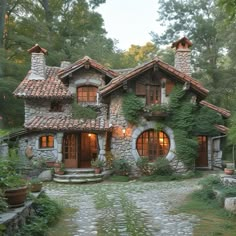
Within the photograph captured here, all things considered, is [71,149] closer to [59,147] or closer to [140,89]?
[59,147]

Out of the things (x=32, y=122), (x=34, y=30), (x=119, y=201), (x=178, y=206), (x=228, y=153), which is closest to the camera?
(x=178, y=206)

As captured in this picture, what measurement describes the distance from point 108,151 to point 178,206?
7766 mm

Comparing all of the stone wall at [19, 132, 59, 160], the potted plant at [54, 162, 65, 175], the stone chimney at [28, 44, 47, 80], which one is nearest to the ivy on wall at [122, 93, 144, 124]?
the stone wall at [19, 132, 59, 160]

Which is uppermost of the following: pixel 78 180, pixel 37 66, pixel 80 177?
pixel 37 66

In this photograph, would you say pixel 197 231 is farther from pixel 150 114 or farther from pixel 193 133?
pixel 193 133

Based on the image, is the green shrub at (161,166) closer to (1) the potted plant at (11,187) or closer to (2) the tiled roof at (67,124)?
(2) the tiled roof at (67,124)

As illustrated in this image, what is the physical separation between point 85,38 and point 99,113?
11.6m

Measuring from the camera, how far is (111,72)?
17.8 metres

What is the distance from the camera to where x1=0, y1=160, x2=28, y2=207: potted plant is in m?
5.99

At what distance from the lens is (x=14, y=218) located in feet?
17.8

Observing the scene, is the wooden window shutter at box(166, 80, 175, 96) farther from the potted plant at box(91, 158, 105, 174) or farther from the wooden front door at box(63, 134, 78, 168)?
the wooden front door at box(63, 134, 78, 168)

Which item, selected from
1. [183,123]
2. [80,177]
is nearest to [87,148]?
[80,177]

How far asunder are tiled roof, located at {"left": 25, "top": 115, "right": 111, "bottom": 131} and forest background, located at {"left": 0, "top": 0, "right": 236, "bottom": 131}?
4858mm

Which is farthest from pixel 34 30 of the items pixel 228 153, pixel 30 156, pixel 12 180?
pixel 12 180
